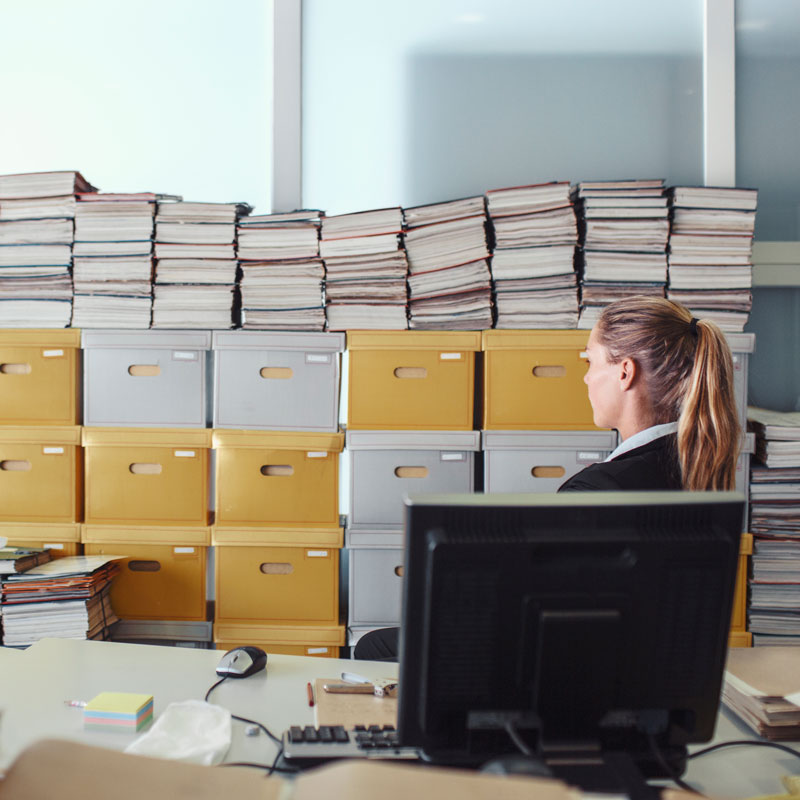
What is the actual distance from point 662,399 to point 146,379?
1.45 meters

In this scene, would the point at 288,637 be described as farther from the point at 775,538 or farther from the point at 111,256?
the point at 775,538

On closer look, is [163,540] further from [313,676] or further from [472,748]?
[472,748]

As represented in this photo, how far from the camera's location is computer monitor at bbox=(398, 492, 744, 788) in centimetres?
74

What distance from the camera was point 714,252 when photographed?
7.12 feet

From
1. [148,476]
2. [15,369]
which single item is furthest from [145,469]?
[15,369]

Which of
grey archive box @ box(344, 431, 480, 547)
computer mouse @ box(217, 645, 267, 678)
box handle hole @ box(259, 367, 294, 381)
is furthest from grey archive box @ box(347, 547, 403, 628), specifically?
computer mouse @ box(217, 645, 267, 678)

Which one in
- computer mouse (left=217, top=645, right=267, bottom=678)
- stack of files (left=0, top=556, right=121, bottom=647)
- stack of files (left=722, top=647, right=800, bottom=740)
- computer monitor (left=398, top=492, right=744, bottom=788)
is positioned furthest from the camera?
stack of files (left=0, top=556, right=121, bottom=647)

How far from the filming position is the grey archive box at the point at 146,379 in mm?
2154

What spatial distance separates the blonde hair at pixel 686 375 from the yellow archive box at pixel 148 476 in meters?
1.26

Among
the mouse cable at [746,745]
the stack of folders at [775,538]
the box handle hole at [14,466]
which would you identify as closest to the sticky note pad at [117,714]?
the mouse cable at [746,745]

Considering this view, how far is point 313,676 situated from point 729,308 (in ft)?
5.29

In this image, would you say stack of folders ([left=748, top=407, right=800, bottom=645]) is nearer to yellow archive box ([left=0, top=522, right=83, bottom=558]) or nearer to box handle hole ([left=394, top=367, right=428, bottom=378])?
box handle hole ([left=394, top=367, right=428, bottom=378])

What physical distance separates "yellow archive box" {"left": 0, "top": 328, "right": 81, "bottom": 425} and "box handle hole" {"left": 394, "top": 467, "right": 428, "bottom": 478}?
3.13ft

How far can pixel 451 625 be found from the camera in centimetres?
75
